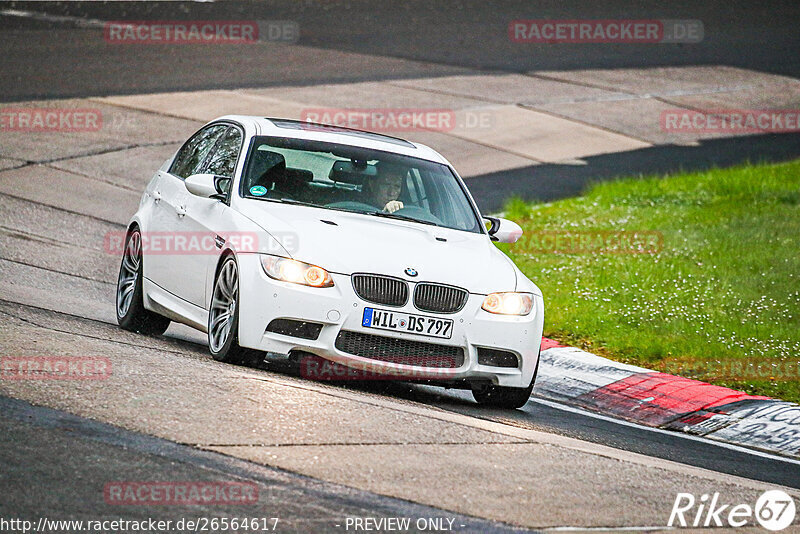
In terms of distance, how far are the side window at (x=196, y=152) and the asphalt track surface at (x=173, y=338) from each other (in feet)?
4.32

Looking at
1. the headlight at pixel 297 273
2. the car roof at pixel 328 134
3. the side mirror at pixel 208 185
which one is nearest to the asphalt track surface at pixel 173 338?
the headlight at pixel 297 273

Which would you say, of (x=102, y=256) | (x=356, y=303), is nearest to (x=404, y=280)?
(x=356, y=303)

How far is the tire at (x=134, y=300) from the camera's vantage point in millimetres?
10094

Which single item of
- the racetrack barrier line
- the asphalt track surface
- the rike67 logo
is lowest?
the racetrack barrier line

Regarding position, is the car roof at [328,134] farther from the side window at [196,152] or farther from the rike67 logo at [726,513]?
the rike67 logo at [726,513]

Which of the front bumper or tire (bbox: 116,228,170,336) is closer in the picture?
the front bumper

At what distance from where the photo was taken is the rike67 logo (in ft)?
20.6

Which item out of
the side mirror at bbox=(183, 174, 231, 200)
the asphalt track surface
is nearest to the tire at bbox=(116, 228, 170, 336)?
the asphalt track surface

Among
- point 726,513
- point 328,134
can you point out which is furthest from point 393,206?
point 726,513

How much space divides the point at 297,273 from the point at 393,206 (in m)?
1.46

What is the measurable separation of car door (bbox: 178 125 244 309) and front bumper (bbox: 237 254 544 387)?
64 centimetres

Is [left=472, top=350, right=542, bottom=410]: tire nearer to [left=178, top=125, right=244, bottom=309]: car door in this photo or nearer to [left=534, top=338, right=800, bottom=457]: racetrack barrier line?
[left=534, top=338, right=800, bottom=457]: racetrack barrier line

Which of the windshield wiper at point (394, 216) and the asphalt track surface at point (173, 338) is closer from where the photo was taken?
the asphalt track surface at point (173, 338)

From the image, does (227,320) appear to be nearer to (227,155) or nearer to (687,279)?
(227,155)
